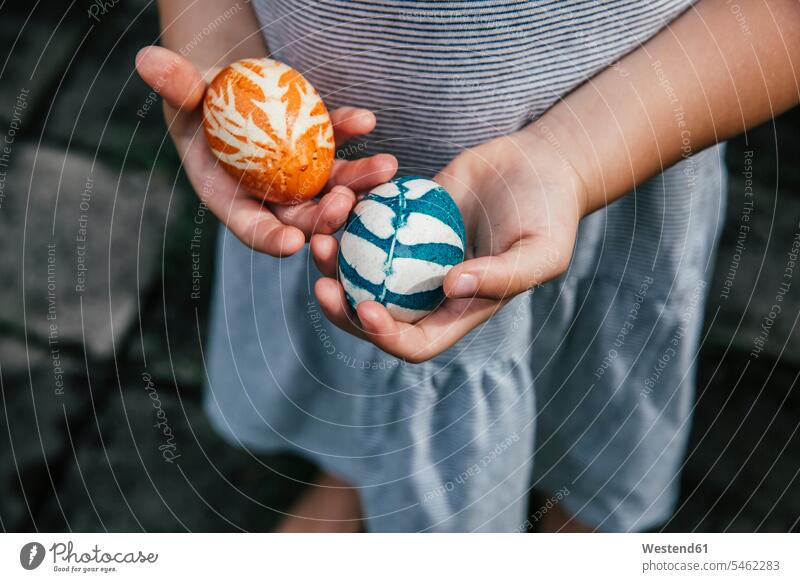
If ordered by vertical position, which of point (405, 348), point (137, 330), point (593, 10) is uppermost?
point (593, 10)

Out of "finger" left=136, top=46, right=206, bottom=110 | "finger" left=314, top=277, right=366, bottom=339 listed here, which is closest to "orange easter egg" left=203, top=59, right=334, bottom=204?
"finger" left=136, top=46, right=206, bottom=110

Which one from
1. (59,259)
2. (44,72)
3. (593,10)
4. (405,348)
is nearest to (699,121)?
(593,10)

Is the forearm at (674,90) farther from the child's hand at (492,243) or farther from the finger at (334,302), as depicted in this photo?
the finger at (334,302)

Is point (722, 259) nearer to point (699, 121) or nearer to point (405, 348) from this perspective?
point (699, 121)

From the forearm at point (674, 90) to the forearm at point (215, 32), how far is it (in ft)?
1.50

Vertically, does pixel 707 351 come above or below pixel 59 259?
below

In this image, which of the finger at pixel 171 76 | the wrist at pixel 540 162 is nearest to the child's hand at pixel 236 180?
the finger at pixel 171 76

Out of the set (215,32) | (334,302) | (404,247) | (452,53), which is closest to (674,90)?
(452,53)

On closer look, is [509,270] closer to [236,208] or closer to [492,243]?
[492,243]

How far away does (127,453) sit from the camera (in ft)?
4.93

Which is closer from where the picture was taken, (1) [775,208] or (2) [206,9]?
(2) [206,9]

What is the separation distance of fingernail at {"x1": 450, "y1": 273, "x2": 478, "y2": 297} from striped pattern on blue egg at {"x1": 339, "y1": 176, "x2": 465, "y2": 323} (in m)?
0.11

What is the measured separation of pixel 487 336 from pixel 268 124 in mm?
455
